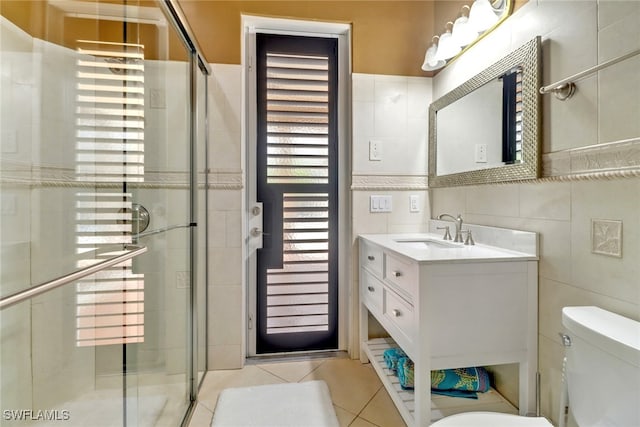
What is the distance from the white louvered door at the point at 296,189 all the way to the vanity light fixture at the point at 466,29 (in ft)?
2.14

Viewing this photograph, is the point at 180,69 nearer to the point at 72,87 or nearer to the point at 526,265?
the point at 72,87

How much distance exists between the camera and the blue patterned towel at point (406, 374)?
164 cm

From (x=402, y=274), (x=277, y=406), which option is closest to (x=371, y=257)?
(x=402, y=274)

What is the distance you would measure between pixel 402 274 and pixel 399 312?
178mm

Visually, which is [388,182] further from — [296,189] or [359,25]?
[359,25]

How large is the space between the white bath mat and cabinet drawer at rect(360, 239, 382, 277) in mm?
710

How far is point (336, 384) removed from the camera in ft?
6.12

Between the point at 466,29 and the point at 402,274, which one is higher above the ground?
the point at 466,29

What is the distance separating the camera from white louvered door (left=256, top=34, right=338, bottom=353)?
2.19 metres

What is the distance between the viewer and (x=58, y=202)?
1.19 meters

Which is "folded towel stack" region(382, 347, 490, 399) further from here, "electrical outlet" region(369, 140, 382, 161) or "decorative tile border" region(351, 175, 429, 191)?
"electrical outlet" region(369, 140, 382, 161)

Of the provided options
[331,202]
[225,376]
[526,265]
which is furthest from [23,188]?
[526,265]

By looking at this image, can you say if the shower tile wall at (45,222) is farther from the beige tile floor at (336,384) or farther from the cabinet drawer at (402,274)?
the cabinet drawer at (402,274)

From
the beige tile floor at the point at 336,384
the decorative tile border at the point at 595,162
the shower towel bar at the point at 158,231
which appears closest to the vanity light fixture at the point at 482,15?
the decorative tile border at the point at 595,162
